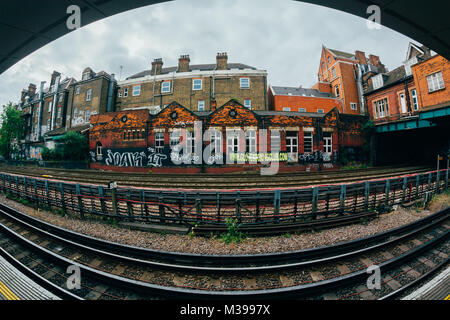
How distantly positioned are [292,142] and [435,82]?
14.8 metres

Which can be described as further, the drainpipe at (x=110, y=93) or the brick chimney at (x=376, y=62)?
the brick chimney at (x=376, y=62)

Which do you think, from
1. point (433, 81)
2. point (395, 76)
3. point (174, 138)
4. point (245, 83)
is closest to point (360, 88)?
point (395, 76)

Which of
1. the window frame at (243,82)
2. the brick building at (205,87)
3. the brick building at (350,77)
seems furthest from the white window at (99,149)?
the brick building at (350,77)

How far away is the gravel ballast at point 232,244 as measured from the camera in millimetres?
4406

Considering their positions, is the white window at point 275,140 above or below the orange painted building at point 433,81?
below

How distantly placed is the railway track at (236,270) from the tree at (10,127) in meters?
44.7

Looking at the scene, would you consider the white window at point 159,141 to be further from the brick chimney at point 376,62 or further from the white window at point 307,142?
the brick chimney at point 376,62

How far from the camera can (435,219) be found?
613cm

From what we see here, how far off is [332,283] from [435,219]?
22.8ft

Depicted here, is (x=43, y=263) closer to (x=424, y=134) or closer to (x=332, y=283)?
(x=332, y=283)

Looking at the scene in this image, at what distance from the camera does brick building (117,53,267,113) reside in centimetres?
2128

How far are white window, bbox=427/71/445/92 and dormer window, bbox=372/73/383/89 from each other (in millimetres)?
8339

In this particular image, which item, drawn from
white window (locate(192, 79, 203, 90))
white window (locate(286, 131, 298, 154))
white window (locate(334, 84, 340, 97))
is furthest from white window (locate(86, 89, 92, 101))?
white window (locate(334, 84, 340, 97))

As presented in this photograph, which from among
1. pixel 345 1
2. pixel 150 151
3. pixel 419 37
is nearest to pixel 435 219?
pixel 419 37
